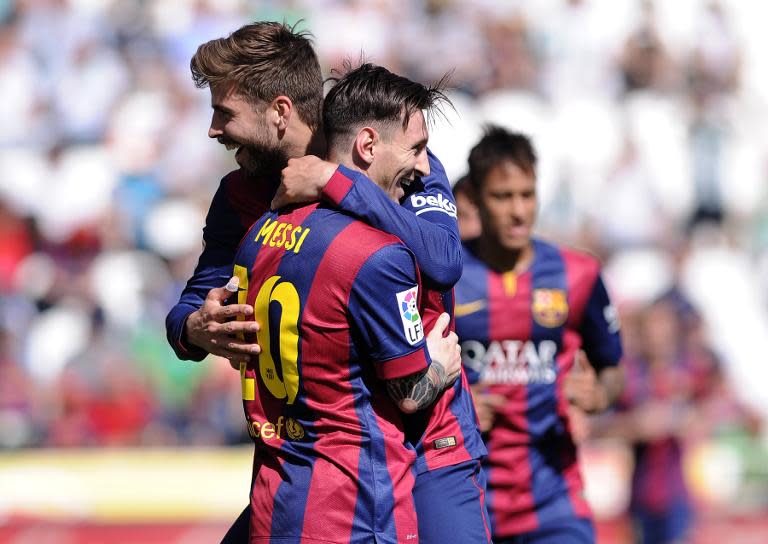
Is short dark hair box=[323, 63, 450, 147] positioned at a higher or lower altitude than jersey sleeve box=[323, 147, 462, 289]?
higher

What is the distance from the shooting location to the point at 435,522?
3.46 m

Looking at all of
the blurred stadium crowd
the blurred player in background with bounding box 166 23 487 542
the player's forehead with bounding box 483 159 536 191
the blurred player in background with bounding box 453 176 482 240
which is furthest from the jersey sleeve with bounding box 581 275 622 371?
the blurred stadium crowd

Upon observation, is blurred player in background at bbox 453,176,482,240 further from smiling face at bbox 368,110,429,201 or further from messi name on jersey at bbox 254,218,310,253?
messi name on jersey at bbox 254,218,310,253

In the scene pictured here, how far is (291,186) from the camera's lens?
3281 mm

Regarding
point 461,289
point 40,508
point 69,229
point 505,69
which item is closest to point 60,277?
point 69,229

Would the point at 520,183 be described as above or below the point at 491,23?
below

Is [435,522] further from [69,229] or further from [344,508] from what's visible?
[69,229]

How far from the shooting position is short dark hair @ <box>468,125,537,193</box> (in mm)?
4957

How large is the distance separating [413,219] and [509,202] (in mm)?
1661

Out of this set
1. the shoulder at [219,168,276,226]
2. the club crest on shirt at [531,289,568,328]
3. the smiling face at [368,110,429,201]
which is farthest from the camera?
the club crest on shirt at [531,289,568,328]

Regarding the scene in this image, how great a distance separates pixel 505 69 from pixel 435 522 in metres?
9.05

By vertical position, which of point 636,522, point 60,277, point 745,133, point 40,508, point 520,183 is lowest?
point 636,522

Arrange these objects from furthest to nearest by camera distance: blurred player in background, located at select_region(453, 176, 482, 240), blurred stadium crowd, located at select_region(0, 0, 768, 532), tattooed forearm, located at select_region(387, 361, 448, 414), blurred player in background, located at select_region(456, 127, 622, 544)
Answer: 1. blurred stadium crowd, located at select_region(0, 0, 768, 532)
2. blurred player in background, located at select_region(453, 176, 482, 240)
3. blurred player in background, located at select_region(456, 127, 622, 544)
4. tattooed forearm, located at select_region(387, 361, 448, 414)

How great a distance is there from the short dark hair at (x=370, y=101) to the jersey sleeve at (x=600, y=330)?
185cm
